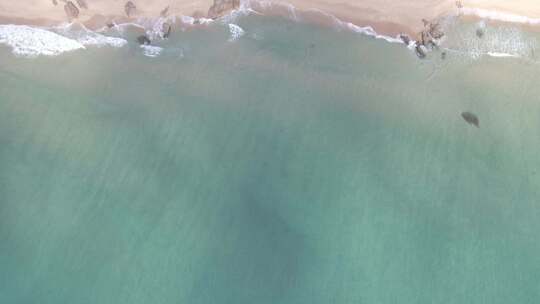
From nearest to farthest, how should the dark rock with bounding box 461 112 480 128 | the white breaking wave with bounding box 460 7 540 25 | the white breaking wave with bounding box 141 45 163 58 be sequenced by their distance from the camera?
1. the dark rock with bounding box 461 112 480 128
2. the white breaking wave with bounding box 141 45 163 58
3. the white breaking wave with bounding box 460 7 540 25

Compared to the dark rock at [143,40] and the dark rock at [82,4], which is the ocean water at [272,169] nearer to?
the dark rock at [143,40]

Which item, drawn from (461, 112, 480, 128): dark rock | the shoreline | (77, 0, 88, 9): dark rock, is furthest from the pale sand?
(461, 112, 480, 128): dark rock

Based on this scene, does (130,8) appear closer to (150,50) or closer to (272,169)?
(150,50)

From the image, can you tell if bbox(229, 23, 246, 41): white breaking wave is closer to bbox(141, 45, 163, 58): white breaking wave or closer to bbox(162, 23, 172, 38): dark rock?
bbox(162, 23, 172, 38): dark rock

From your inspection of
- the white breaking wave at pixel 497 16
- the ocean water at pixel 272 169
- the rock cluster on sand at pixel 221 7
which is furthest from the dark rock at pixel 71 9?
the white breaking wave at pixel 497 16

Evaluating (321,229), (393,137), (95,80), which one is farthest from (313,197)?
(95,80)

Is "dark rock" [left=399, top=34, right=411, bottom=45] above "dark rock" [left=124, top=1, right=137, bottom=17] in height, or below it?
above

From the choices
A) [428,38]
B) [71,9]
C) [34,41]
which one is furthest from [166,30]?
[428,38]
